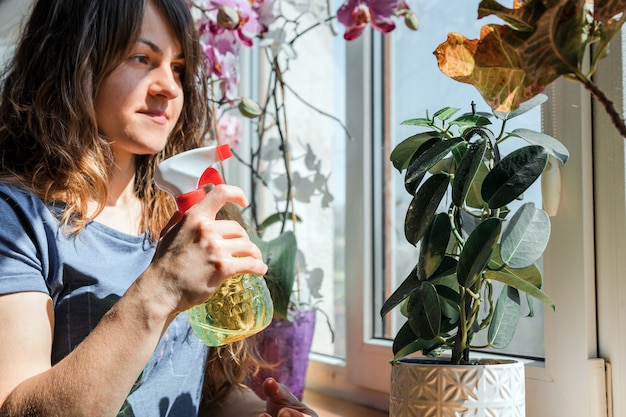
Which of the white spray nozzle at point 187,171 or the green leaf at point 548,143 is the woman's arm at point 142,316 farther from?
the green leaf at point 548,143

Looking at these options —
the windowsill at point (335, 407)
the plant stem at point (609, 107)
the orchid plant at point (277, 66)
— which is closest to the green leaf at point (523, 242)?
the plant stem at point (609, 107)

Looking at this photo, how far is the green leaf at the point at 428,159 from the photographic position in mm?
666

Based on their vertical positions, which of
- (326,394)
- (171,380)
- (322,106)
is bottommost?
(326,394)

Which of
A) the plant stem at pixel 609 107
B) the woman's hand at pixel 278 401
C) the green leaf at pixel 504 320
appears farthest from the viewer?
the woman's hand at pixel 278 401

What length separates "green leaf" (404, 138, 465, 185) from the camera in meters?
0.67

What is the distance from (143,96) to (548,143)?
1.80 feet

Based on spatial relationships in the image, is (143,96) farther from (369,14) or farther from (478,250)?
(478,250)

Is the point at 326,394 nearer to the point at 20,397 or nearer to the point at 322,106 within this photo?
the point at 322,106

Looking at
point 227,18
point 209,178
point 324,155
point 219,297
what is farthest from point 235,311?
point 324,155

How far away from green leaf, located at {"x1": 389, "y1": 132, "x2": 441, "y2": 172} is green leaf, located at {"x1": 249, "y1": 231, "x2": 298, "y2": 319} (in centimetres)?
42

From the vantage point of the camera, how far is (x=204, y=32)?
1.24 meters

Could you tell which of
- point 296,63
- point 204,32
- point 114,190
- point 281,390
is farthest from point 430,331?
point 296,63

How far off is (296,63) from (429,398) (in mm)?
1109

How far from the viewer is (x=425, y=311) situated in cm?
70
